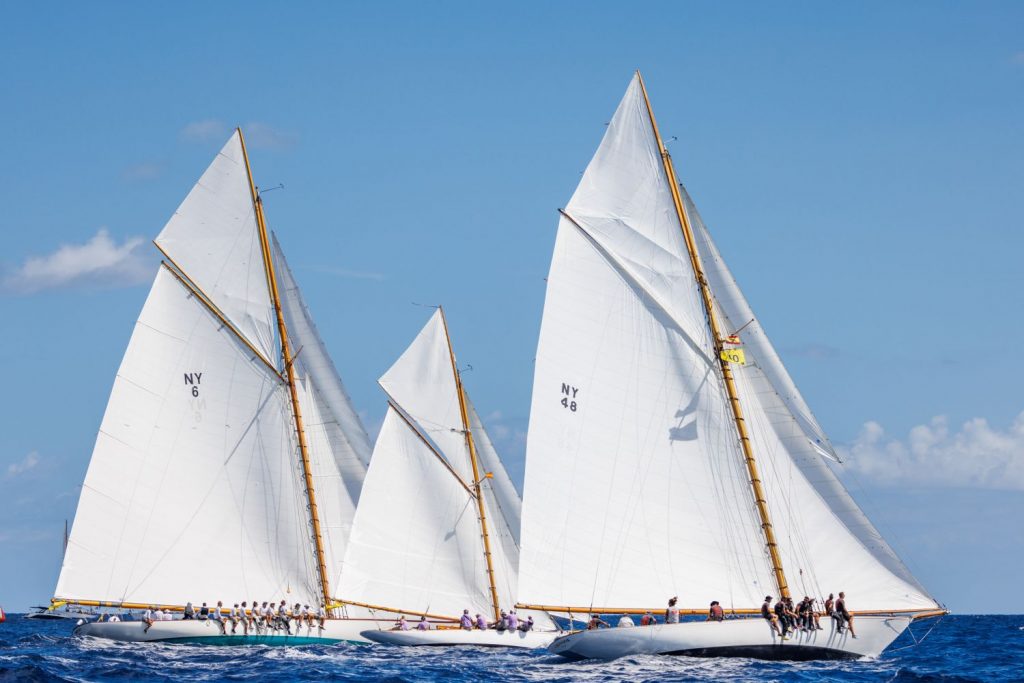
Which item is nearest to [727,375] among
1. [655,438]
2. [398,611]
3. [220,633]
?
[655,438]

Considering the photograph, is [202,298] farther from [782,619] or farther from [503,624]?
[782,619]

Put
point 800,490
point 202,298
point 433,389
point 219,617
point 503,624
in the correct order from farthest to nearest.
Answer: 1. point 433,389
2. point 202,298
3. point 219,617
4. point 503,624
5. point 800,490

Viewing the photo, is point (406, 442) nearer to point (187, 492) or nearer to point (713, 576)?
point (187, 492)

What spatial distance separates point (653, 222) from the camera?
62438mm

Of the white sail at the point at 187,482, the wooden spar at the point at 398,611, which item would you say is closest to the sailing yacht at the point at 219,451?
the white sail at the point at 187,482

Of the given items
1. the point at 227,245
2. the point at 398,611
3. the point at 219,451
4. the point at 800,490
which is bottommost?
the point at 398,611

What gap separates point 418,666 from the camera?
63.6 meters

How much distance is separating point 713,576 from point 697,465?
446cm

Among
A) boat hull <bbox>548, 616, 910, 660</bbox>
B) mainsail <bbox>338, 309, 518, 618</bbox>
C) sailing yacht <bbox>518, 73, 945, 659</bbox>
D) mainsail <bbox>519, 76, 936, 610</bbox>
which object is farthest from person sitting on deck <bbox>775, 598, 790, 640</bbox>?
mainsail <bbox>338, 309, 518, 618</bbox>

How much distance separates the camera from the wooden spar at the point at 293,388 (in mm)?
80188

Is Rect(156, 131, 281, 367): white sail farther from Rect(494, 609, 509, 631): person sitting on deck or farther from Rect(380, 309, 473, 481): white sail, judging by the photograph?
Rect(494, 609, 509, 631): person sitting on deck

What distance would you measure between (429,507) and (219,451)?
1129cm

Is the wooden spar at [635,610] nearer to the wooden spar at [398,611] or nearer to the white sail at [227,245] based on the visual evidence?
the wooden spar at [398,611]

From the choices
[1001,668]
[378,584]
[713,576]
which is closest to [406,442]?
[378,584]
